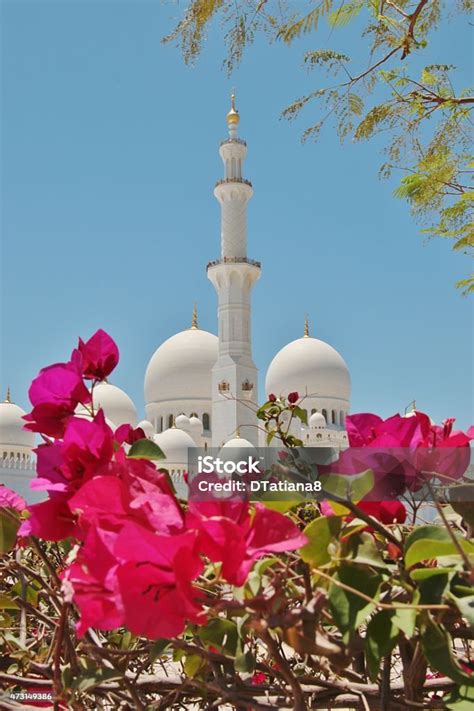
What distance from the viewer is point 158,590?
39cm

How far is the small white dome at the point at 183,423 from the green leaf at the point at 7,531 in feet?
68.5

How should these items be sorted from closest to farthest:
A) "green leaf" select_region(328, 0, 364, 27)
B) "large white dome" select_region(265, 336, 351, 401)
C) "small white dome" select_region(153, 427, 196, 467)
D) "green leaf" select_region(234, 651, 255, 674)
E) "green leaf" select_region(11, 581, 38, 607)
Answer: "green leaf" select_region(234, 651, 255, 674) < "green leaf" select_region(11, 581, 38, 607) < "green leaf" select_region(328, 0, 364, 27) < "small white dome" select_region(153, 427, 196, 467) < "large white dome" select_region(265, 336, 351, 401)

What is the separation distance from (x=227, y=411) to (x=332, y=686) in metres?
20.2

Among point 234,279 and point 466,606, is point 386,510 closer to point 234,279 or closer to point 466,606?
point 466,606

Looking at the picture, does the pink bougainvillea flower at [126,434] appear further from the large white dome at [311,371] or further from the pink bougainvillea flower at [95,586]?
the large white dome at [311,371]

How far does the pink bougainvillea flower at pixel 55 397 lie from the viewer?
602 mm

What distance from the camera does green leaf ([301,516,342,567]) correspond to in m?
0.45

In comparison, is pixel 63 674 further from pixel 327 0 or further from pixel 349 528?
pixel 327 0

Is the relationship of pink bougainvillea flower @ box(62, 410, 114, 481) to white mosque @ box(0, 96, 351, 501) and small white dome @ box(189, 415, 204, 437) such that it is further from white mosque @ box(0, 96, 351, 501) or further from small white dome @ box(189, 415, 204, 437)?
small white dome @ box(189, 415, 204, 437)

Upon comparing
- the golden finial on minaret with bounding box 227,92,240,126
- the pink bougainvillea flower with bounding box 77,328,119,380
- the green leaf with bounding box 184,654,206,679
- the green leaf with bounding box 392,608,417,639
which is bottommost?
the green leaf with bounding box 184,654,206,679

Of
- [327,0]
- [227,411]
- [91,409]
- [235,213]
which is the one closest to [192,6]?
[327,0]

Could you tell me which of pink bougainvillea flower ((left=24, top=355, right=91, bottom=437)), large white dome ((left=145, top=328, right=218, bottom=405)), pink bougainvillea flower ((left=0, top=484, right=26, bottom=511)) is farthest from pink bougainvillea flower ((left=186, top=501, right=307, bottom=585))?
large white dome ((left=145, top=328, right=218, bottom=405))

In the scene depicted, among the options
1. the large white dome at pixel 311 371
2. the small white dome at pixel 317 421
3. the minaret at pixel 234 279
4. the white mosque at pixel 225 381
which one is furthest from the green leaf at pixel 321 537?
the large white dome at pixel 311 371

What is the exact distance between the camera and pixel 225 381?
19438 millimetres
